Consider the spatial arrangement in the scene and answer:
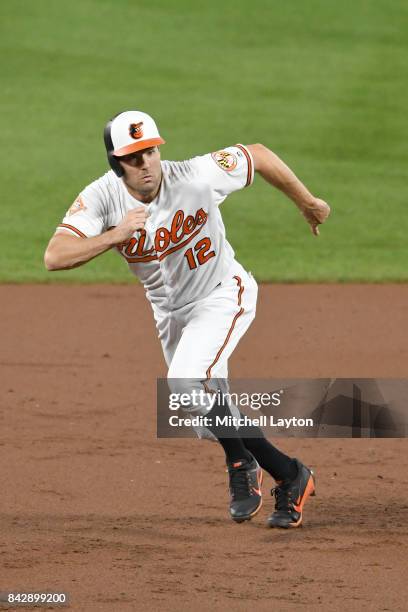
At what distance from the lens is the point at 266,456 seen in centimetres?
638

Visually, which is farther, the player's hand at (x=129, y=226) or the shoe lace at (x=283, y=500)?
the shoe lace at (x=283, y=500)

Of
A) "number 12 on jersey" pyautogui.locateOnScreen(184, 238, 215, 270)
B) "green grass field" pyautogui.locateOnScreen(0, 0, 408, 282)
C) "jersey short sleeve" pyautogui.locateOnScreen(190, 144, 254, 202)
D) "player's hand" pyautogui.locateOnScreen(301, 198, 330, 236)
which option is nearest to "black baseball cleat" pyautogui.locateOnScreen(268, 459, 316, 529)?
"number 12 on jersey" pyautogui.locateOnScreen(184, 238, 215, 270)

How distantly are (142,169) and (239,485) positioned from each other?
5.47ft

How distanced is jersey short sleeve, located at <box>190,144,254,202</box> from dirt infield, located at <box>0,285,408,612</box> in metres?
1.71

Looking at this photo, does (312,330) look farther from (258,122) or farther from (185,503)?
(258,122)

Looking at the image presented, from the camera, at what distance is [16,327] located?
11.1 m

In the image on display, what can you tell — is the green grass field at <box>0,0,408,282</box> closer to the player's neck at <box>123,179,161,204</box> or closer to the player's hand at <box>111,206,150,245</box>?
the player's neck at <box>123,179,161,204</box>

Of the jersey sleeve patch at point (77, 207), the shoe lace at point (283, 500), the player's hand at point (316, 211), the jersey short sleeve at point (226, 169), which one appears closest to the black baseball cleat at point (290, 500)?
the shoe lace at point (283, 500)

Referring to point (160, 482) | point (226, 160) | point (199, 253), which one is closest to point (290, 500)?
point (160, 482)

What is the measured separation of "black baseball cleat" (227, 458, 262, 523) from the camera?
6234 mm

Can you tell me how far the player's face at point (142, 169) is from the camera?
19.6 feet

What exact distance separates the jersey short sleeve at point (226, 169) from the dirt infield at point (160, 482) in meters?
1.71

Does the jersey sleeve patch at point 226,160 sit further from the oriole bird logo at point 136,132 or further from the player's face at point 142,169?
the oriole bird logo at point 136,132

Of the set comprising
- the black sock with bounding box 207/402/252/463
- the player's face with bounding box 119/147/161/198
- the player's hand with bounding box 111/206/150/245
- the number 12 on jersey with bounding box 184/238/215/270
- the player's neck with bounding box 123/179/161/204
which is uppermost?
the player's face with bounding box 119/147/161/198
